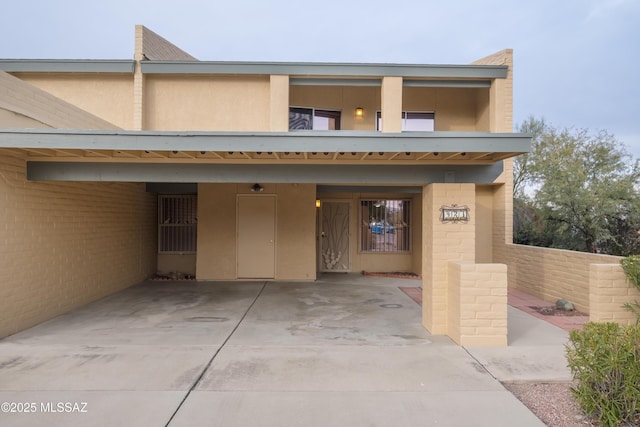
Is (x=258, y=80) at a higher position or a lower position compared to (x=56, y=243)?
higher

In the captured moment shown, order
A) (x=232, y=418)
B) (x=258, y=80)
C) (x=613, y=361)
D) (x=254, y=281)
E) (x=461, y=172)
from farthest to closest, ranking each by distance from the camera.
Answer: (x=254, y=281), (x=258, y=80), (x=461, y=172), (x=232, y=418), (x=613, y=361)

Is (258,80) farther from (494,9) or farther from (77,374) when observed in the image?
(494,9)

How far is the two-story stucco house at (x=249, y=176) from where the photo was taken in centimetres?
511

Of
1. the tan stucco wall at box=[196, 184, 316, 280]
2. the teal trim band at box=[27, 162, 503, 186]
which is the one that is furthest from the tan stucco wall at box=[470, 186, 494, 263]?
the teal trim band at box=[27, 162, 503, 186]

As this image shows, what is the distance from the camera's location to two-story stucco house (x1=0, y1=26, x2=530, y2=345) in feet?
16.8

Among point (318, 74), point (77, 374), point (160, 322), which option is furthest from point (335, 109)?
point (77, 374)

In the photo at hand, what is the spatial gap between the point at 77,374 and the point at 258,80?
7.49 metres

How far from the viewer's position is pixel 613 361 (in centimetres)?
304

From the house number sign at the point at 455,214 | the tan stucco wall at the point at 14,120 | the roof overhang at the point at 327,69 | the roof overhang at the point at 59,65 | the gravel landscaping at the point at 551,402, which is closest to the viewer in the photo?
the gravel landscaping at the point at 551,402

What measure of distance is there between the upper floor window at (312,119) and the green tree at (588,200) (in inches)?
248

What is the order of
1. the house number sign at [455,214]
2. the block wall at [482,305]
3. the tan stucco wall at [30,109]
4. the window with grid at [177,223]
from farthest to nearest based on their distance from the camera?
the window with grid at [177,223], the house number sign at [455,214], the tan stucco wall at [30,109], the block wall at [482,305]

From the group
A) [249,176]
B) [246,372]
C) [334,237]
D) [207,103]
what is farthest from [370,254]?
[246,372]

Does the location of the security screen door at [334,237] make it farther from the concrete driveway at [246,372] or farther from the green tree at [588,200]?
the green tree at [588,200]

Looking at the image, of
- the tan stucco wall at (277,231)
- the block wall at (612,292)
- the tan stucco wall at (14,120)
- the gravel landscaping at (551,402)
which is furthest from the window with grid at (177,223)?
the block wall at (612,292)
